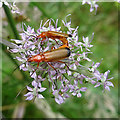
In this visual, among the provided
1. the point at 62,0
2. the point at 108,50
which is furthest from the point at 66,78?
the point at 108,50

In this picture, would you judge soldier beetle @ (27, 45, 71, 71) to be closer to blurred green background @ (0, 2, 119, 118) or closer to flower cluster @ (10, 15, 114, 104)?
flower cluster @ (10, 15, 114, 104)

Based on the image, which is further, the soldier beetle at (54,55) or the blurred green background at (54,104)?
the blurred green background at (54,104)

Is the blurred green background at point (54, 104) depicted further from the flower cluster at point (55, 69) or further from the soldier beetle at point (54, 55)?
the soldier beetle at point (54, 55)

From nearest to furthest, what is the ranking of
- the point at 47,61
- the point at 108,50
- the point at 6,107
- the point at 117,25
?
1. the point at 47,61
2. the point at 6,107
3. the point at 108,50
4. the point at 117,25

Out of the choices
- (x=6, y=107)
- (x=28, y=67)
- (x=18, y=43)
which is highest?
(x=18, y=43)

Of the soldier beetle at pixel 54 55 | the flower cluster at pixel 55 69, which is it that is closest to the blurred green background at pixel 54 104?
the flower cluster at pixel 55 69

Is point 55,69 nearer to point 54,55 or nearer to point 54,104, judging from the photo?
point 54,55

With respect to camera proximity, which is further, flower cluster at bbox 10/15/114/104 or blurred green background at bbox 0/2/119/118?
blurred green background at bbox 0/2/119/118

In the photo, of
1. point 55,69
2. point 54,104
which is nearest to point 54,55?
point 55,69

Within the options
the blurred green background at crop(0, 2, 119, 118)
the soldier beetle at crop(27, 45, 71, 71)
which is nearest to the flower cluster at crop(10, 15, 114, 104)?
the soldier beetle at crop(27, 45, 71, 71)

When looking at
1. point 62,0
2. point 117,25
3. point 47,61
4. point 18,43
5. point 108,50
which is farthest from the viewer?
point 117,25

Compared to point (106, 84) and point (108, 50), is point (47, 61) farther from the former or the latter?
point (108, 50)
